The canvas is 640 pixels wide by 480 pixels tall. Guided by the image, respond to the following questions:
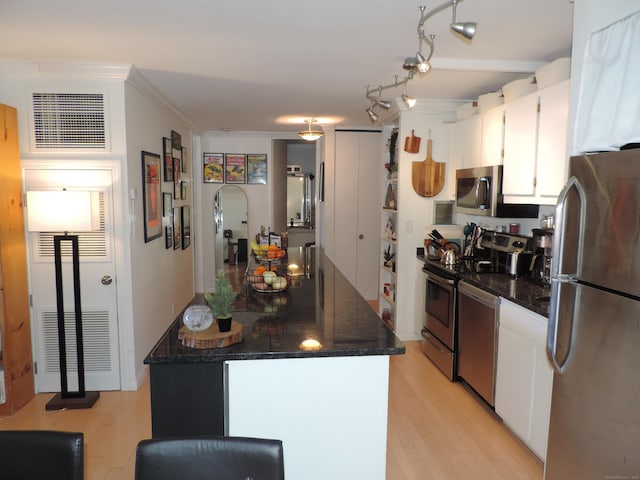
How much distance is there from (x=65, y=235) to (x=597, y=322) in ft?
10.8

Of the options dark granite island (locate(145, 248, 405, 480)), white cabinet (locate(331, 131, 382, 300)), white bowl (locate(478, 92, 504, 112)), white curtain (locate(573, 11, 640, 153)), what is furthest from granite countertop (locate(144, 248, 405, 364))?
white cabinet (locate(331, 131, 382, 300))

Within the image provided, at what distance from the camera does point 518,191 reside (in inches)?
132

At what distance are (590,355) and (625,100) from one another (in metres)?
1.00

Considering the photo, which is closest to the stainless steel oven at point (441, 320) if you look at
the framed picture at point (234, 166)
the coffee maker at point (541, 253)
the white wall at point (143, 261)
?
the coffee maker at point (541, 253)

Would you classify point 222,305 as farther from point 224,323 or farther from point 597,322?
point 597,322

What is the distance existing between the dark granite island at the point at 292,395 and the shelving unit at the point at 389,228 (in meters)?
2.98

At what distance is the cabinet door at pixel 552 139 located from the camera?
2.84 meters

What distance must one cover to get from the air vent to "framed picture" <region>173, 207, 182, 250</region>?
1871mm

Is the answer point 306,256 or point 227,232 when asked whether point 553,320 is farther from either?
point 227,232

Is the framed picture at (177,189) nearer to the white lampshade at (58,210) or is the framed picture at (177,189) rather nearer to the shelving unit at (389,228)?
the white lampshade at (58,210)

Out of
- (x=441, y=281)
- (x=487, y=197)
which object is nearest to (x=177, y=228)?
(x=441, y=281)

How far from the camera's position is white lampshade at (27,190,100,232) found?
9.81 feet

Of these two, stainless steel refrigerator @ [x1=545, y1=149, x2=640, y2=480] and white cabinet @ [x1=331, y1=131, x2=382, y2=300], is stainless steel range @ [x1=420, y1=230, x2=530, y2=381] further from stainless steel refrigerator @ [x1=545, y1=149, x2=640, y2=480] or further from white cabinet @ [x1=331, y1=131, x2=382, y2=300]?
white cabinet @ [x1=331, y1=131, x2=382, y2=300]

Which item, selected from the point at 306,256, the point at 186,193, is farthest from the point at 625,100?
the point at 186,193
